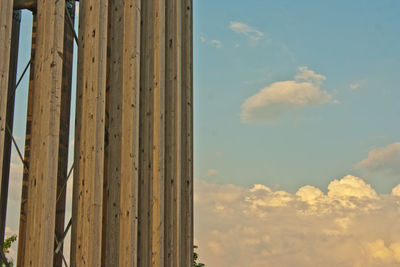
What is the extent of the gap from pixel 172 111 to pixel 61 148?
1085mm

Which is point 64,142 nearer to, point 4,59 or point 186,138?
point 4,59

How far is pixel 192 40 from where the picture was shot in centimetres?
522

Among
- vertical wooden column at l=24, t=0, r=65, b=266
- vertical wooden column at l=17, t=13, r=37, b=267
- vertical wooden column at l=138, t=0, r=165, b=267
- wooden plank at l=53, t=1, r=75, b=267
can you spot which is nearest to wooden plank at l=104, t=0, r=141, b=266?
vertical wooden column at l=138, t=0, r=165, b=267

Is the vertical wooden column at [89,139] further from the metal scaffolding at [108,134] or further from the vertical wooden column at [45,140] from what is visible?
the vertical wooden column at [45,140]

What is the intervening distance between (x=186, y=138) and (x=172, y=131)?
397 mm

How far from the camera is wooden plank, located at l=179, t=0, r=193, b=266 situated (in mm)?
4660

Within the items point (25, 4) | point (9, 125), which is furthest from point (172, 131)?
point (25, 4)

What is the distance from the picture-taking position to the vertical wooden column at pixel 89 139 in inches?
128

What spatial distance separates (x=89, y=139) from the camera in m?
3.33

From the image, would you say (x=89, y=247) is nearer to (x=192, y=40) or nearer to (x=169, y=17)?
(x=169, y=17)

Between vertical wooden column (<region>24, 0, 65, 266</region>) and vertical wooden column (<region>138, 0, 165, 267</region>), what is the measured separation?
1132 millimetres

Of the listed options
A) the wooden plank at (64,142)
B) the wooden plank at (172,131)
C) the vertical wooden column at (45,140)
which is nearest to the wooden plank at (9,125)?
the wooden plank at (64,142)

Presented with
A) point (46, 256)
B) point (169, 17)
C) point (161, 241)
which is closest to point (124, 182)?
point (161, 241)

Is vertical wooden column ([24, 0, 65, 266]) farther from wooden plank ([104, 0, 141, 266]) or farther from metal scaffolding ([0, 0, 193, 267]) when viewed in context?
wooden plank ([104, 0, 141, 266])
